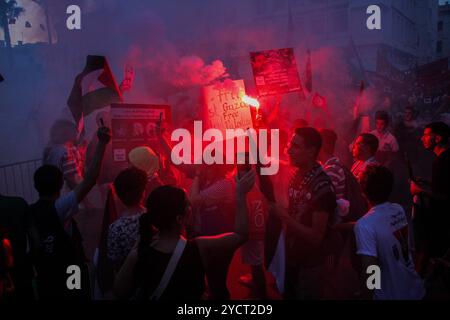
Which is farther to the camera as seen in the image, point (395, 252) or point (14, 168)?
point (14, 168)

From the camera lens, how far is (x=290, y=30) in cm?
734

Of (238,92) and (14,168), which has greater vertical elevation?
(238,92)

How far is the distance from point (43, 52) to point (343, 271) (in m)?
8.01

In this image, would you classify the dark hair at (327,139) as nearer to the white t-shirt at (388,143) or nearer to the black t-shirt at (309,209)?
the black t-shirt at (309,209)

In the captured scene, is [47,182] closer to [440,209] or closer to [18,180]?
[440,209]

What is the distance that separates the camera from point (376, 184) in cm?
297

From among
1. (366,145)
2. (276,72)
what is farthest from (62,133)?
(366,145)

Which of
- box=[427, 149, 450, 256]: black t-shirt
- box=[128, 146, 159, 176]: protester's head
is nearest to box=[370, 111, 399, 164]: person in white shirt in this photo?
box=[427, 149, 450, 256]: black t-shirt

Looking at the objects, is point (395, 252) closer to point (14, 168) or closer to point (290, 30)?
point (290, 30)

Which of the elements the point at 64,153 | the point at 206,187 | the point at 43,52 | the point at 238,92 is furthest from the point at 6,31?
the point at 206,187

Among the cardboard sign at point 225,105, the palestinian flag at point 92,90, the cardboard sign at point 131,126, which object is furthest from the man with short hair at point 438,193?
the palestinian flag at point 92,90

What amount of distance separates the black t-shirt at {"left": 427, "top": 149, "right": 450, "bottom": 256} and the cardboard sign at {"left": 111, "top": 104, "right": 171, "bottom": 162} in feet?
11.7

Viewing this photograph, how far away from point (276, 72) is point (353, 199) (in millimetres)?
2708

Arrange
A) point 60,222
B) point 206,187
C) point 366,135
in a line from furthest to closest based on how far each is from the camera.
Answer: point 366,135
point 206,187
point 60,222
